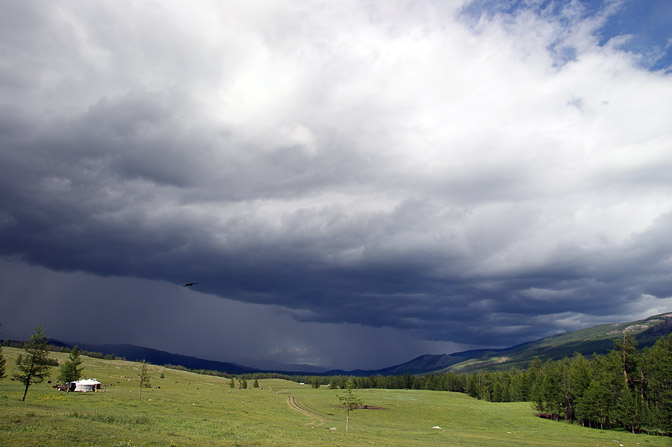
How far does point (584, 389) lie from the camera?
308ft

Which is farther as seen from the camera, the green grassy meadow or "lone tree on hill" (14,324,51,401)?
"lone tree on hill" (14,324,51,401)

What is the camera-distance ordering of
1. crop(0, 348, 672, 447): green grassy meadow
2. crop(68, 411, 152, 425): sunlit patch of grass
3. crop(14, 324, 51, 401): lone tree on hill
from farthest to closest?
crop(14, 324, 51, 401): lone tree on hill → crop(68, 411, 152, 425): sunlit patch of grass → crop(0, 348, 672, 447): green grassy meadow

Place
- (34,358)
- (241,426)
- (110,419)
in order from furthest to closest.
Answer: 1. (34,358)
2. (241,426)
3. (110,419)

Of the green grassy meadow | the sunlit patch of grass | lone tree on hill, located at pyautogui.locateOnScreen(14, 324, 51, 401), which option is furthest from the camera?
lone tree on hill, located at pyautogui.locateOnScreen(14, 324, 51, 401)

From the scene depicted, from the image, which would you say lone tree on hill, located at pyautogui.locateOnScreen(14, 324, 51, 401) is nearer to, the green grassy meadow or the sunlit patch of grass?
the green grassy meadow

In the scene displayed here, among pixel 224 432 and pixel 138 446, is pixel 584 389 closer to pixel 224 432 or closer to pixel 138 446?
pixel 224 432

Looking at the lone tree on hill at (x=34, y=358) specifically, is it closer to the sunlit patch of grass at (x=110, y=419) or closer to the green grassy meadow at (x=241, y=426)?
the green grassy meadow at (x=241, y=426)

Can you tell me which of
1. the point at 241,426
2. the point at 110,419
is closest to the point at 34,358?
the point at 110,419

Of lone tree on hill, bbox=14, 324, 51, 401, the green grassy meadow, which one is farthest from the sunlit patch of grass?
lone tree on hill, bbox=14, 324, 51, 401

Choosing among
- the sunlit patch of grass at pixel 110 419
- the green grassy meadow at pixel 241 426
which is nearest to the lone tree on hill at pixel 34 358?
the green grassy meadow at pixel 241 426

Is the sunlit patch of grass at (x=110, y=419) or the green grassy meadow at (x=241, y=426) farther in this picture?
the sunlit patch of grass at (x=110, y=419)

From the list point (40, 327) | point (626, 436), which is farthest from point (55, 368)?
point (626, 436)

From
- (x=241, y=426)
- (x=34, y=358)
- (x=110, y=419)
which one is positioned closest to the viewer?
(x=110, y=419)

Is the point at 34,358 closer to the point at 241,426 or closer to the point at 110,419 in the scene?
the point at 110,419
